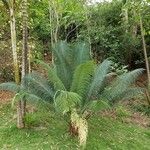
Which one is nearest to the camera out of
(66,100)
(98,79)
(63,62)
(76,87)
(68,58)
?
(66,100)

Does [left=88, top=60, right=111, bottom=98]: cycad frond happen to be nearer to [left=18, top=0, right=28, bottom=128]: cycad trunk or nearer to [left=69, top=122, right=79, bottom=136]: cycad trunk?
[left=69, top=122, right=79, bottom=136]: cycad trunk

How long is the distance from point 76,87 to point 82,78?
33 centimetres

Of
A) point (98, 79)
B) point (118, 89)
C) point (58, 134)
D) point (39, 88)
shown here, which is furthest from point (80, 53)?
point (58, 134)

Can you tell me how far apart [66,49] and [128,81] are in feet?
6.27

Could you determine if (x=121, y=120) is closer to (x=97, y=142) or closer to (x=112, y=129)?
(x=112, y=129)

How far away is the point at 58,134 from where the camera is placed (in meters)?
10.7

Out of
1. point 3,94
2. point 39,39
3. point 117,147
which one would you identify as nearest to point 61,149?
point 117,147

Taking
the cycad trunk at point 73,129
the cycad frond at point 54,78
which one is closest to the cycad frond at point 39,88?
the cycad frond at point 54,78

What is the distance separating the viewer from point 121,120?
13.3m

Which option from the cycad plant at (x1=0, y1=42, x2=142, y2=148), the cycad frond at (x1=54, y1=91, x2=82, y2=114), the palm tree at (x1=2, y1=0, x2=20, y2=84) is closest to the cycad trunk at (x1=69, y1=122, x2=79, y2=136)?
the cycad plant at (x1=0, y1=42, x2=142, y2=148)

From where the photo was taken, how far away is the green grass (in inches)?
400

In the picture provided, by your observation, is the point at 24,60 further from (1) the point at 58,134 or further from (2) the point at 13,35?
(1) the point at 58,134

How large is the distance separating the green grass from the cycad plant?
501 mm

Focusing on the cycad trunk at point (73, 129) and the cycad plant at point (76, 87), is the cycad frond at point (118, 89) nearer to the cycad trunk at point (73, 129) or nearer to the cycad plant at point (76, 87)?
the cycad plant at point (76, 87)
